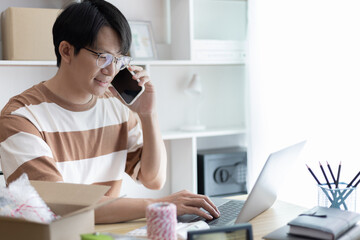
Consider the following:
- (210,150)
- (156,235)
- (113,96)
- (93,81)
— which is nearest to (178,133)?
(210,150)

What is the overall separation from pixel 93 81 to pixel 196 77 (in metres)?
1.27

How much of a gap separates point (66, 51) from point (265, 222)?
38.7 inches

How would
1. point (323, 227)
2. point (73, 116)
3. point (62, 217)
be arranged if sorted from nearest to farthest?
point (62, 217) → point (323, 227) → point (73, 116)

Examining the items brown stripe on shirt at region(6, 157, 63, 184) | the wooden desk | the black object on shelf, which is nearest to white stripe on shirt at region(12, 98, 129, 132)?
brown stripe on shirt at region(6, 157, 63, 184)

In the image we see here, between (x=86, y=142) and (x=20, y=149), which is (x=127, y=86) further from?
(x=20, y=149)

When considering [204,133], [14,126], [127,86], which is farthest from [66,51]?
[204,133]

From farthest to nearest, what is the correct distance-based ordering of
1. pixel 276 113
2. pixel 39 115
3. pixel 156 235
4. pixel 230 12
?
pixel 230 12 → pixel 276 113 → pixel 39 115 → pixel 156 235

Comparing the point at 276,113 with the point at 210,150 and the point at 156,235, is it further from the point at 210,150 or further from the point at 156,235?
the point at 156,235

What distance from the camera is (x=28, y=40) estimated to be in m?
2.56

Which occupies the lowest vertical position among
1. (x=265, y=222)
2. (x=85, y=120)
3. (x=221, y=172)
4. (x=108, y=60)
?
(x=221, y=172)

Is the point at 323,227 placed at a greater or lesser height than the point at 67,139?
lesser

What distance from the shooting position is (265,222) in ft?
5.11

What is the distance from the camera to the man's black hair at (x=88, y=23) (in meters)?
1.87

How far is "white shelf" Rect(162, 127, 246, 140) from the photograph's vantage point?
2953 mm
